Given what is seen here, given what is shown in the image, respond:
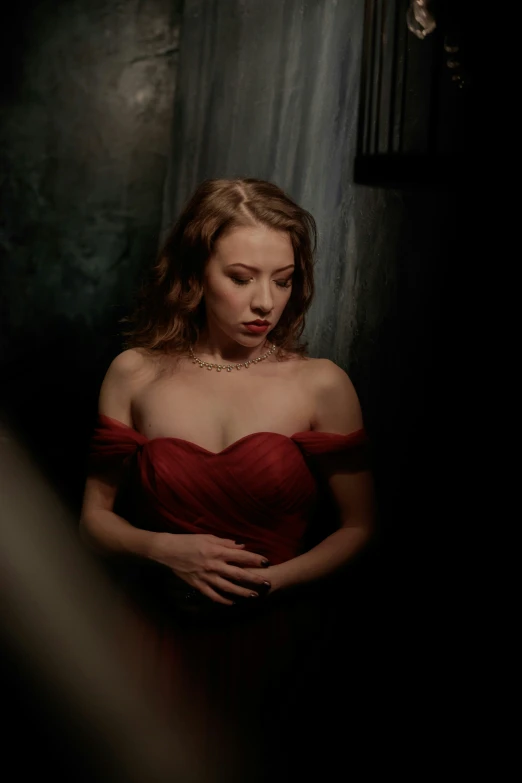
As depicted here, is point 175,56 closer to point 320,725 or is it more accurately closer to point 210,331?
point 210,331

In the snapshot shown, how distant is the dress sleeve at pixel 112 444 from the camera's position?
1.46 m

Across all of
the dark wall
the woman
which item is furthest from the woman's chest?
the dark wall

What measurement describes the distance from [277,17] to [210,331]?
0.73m

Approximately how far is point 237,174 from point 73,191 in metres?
0.39

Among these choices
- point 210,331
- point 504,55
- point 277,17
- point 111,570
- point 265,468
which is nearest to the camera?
point 504,55

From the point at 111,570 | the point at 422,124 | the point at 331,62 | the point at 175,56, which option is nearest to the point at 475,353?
the point at 422,124

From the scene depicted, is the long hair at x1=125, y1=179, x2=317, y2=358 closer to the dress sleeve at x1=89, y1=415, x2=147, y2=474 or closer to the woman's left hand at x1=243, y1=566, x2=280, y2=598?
the dress sleeve at x1=89, y1=415, x2=147, y2=474

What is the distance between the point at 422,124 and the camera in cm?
147

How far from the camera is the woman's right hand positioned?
1.35m

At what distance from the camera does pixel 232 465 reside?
54.8 inches

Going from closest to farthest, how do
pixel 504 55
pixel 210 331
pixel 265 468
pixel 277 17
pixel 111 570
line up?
1. pixel 504 55
2. pixel 265 468
3. pixel 210 331
4. pixel 111 570
5. pixel 277 17

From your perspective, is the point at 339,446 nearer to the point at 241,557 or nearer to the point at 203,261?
the point at 241,557

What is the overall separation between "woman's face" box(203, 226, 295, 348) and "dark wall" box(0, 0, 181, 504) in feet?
1.93

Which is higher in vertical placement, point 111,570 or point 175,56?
point 175,56
